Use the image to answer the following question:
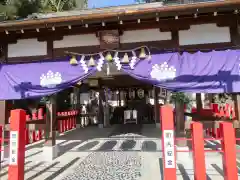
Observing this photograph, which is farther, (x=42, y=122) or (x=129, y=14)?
(x=42, y=122)

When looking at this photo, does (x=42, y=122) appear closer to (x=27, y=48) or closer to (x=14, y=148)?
(x=27, y=48)

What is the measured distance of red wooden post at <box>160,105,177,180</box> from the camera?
3785 millimetres

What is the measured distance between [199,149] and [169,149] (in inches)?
21.0

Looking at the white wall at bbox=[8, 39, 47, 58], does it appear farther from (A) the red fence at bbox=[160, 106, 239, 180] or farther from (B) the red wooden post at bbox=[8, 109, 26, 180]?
(A) the red fence at bbox=[160, 106, 239, 180]

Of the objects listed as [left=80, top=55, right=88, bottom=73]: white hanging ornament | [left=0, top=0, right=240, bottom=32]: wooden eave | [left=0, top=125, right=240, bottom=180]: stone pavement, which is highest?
[left=0, top=0, right=240, bottom=32]: wooden eave

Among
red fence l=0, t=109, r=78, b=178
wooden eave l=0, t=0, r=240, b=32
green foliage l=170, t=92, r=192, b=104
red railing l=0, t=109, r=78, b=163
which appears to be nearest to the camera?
wooden eave l=0, t=0, r=240, b=32

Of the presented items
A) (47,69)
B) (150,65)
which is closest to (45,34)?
(47,69)

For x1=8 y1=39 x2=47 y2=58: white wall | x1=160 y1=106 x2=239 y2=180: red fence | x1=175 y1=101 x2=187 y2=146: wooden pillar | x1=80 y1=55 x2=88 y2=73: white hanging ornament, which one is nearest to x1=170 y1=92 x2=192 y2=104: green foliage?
x1=175 y1=101 x2=187 y2=146: wooden pillar

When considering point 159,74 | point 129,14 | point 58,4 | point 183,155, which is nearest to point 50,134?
point 159,74

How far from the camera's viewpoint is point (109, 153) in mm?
6898

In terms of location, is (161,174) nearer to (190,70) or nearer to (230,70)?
(190,70)

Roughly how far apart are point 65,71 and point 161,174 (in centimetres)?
388

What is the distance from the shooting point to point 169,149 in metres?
3.84

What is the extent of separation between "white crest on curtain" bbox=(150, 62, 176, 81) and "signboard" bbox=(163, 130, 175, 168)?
7.47ft
